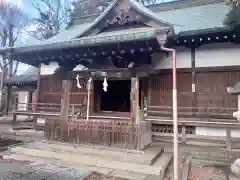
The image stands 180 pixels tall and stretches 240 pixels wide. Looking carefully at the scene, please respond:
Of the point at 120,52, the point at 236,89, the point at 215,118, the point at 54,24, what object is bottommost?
the point at 215,118

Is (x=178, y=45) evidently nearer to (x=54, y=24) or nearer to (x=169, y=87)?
(x=169, y=87)

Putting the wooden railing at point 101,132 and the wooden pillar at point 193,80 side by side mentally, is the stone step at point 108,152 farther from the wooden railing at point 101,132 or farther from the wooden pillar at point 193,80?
the wooden pillar at point 193,80

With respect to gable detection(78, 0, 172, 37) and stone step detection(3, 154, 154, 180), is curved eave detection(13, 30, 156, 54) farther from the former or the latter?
stone step detection(3, 154, 154, 180)

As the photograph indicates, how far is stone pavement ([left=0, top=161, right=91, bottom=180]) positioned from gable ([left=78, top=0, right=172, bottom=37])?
17.2ft

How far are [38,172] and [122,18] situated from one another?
6.30 m

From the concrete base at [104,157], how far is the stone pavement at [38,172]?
61 cm

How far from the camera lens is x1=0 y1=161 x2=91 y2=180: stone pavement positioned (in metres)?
5.12

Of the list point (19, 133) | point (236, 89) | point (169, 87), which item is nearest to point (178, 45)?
point (169, 87)

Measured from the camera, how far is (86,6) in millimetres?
26125

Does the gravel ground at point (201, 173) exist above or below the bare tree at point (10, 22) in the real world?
below

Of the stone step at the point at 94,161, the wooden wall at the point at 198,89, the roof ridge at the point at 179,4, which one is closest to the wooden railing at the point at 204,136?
the wooden wall at the point at 198,89

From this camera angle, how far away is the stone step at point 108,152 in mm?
6059

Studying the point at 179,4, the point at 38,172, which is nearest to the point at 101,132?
the point at 38,172

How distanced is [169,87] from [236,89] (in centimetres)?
354
